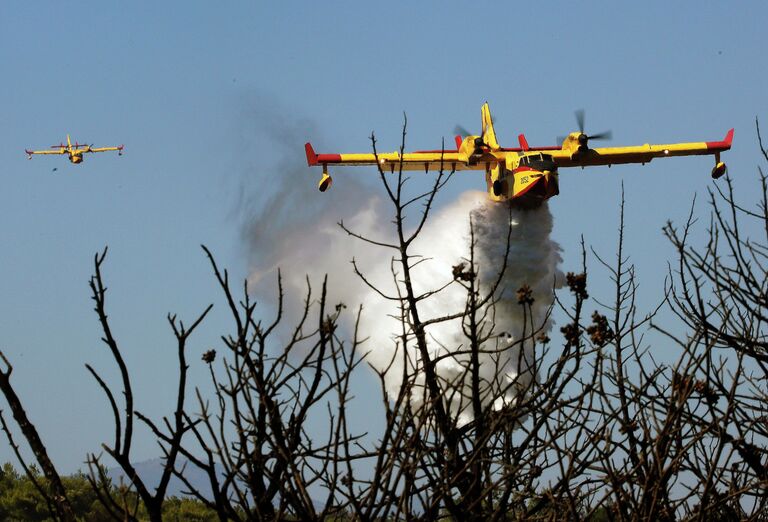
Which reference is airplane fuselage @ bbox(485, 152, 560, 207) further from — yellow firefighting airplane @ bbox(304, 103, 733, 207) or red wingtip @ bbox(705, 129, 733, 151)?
red wingtip @ bbox(705, 129, 733, 151)

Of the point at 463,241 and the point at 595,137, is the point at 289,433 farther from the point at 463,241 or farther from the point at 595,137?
the point at 463,241

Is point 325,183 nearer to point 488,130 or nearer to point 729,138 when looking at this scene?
point 488,130

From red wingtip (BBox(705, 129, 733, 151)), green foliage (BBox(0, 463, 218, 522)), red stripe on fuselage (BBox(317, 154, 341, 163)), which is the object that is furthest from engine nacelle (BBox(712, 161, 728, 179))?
green foliage (BBox(0, 463, 218, 522))

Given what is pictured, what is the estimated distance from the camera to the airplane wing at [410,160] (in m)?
35.0

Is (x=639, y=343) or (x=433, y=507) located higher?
(x=639, y=343)

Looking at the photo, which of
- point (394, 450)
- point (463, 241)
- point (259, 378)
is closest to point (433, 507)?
point (394, 450)

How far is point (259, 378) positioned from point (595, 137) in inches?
1271

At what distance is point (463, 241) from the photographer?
39875 mm

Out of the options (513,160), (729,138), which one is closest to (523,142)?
(513,160)

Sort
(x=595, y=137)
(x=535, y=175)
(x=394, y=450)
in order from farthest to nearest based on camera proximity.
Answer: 1. (x=595, y=137)
2. (x=535, y=175)
3. (x=394, y=450)

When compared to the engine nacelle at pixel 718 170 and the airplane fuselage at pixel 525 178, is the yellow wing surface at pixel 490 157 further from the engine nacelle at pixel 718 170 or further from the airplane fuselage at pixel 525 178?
the engine nacelle at pixel 718 170

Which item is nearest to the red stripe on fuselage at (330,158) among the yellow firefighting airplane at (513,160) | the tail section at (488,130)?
the yellow firefighting airplane at (513,160)

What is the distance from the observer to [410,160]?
35.1 metres

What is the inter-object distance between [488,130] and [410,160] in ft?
17.0
